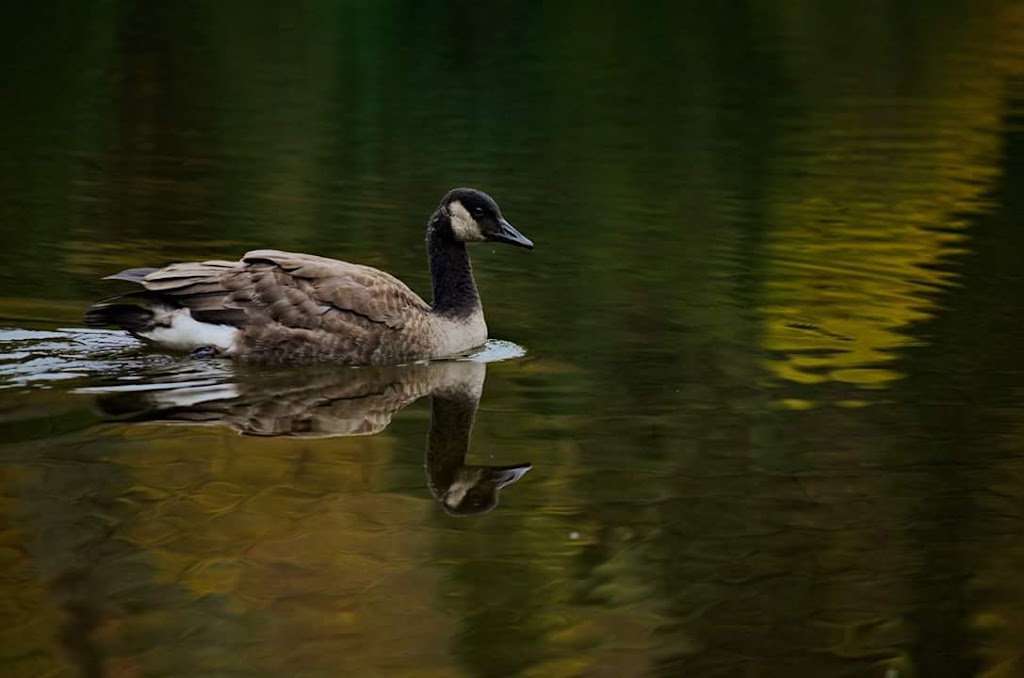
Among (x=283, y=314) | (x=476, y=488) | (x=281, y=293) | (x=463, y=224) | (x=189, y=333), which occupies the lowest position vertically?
(x=476, y=488)

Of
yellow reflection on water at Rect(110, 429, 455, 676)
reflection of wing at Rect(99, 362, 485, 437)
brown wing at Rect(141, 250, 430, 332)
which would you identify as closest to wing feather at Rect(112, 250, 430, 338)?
brown wing at Rect(141, 250, 430, 332)

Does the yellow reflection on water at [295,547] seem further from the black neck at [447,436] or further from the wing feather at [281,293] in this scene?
the wing feather at [281,293]

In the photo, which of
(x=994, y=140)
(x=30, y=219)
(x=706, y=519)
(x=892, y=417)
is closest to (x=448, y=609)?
(x=706, y=519)

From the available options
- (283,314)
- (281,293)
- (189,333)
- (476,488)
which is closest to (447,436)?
(476,488)

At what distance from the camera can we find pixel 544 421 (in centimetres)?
1146

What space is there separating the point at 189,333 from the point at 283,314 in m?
0.69

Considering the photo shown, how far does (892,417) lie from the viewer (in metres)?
11.7

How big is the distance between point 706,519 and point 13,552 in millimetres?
3684

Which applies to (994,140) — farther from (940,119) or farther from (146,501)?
(146,501)

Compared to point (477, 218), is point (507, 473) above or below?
below

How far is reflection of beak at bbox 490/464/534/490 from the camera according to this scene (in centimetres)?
1012

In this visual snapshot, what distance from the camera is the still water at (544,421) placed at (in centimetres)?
799

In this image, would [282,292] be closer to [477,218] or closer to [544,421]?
[477,218]

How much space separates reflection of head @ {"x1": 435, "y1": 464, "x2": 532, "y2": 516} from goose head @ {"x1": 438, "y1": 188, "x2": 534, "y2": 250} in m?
3.74
